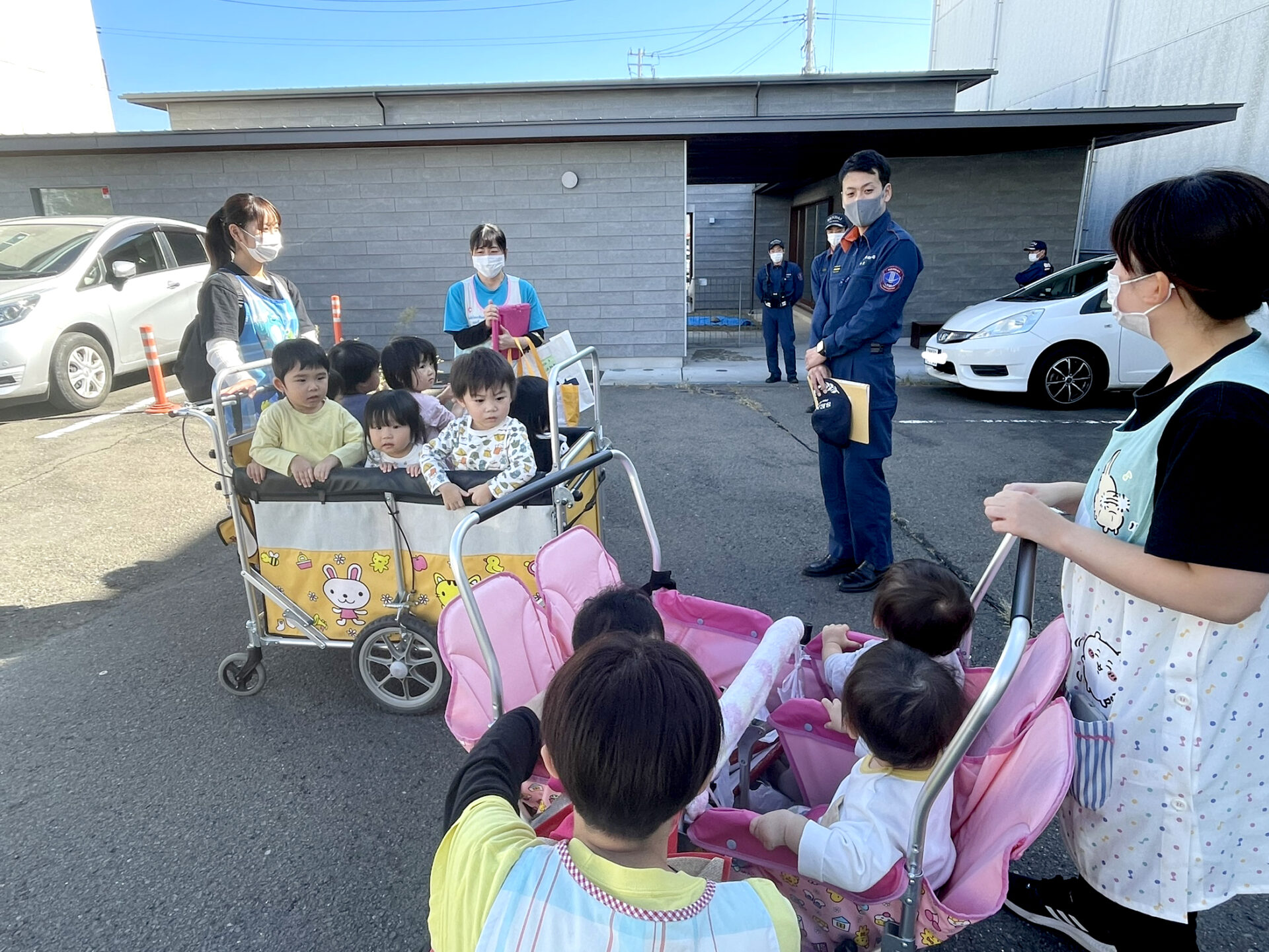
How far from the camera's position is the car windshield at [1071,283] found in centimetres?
829

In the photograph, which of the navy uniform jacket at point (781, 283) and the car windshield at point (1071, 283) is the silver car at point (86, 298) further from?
the car windshield at point (1071, 283)

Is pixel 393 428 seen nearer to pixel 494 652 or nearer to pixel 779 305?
pixel 494 652

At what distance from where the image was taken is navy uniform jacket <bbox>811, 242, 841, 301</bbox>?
4.25 metres

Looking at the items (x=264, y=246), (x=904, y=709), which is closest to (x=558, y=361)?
(x=264, y=246)

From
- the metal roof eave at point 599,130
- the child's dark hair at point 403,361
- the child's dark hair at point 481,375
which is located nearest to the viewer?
the child's dark hair at point 481,375

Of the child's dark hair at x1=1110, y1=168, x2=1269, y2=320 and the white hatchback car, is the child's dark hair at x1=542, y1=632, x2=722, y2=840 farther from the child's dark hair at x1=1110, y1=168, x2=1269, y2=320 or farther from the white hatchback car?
the white hatchback car

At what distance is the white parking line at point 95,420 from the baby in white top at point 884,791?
22.6ft

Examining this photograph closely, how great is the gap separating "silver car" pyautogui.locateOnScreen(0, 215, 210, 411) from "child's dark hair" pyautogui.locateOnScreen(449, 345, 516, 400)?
588 cm

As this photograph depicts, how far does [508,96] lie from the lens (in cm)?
1332

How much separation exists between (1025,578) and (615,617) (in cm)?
94

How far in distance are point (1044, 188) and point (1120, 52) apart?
284 inches

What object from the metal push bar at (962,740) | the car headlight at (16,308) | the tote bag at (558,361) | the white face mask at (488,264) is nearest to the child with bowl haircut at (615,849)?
the metal push bar at (962,740)

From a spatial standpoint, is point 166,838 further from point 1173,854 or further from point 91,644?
point 1173,854

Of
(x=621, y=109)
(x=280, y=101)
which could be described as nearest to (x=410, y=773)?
(x=621, y=109)
